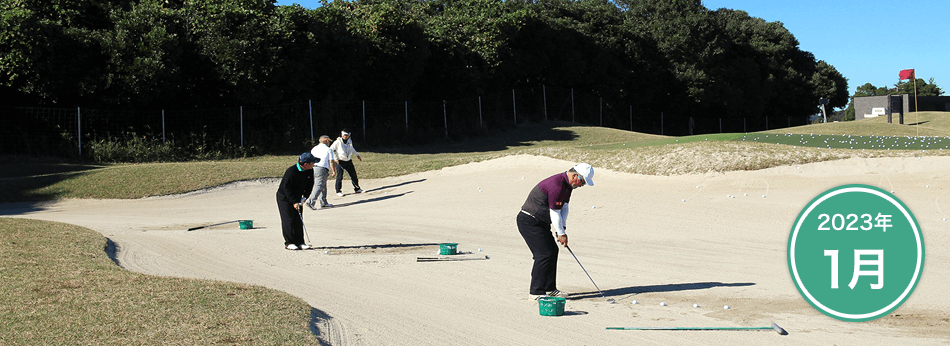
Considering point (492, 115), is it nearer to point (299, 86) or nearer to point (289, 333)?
point (299, 86)

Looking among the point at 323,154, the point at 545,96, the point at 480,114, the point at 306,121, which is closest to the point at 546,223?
the point at 323,154

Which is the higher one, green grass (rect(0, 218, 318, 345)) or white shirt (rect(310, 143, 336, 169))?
white shirt (rect(310, 143, 336, 169))

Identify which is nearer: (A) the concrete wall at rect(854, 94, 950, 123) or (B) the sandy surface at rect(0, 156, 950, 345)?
(B) the sandy surface at rect(0, 156, 950, 345)

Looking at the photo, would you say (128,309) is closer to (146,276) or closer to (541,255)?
(146,276)

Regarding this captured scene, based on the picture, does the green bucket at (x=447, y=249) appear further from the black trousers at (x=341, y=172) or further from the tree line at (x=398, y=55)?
the tree line at (x=398, y=55)

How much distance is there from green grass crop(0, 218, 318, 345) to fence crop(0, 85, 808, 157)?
1862 centimetres

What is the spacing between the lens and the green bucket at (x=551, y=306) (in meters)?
8.02

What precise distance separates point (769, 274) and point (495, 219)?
699 centimetres

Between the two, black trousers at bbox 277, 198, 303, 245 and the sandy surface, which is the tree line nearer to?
the sandy surface

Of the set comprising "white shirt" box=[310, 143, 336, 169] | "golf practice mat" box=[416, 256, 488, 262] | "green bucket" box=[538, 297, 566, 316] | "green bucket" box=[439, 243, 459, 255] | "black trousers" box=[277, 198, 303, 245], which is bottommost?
"green bucket" box=[538, 297, 566, 316]

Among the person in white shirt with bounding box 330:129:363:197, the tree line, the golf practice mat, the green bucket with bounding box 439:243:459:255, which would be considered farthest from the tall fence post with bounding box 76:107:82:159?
the golf practice mat

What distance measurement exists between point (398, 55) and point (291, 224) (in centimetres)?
2430

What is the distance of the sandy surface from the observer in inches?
298

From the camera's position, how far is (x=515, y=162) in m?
21.5
